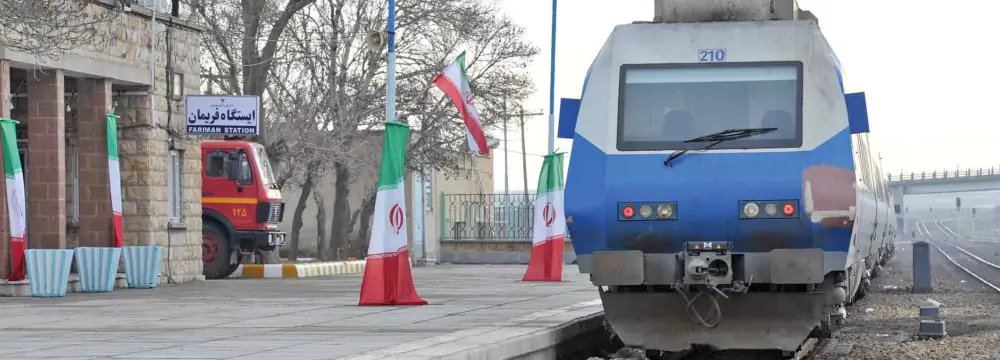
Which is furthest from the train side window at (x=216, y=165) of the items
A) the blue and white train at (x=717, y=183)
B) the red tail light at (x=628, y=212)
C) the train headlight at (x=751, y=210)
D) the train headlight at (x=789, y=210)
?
the train headlight at (x=789, y=210)

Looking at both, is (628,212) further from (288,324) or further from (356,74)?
(356,74)

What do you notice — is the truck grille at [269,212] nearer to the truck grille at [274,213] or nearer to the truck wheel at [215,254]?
the truck grille at [274,213]

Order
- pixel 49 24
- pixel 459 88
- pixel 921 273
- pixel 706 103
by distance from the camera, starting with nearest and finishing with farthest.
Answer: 1. pixel 706 103
2. pixel 49 24
3. pixel 459 88
4. pixel 921 273

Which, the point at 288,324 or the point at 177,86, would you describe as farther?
the point at 177,86

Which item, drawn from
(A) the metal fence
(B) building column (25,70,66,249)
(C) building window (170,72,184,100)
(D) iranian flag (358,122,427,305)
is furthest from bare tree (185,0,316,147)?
(D) iranian flag (358,122,427,305)

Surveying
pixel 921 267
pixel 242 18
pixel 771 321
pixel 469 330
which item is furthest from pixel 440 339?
pixel 242 18

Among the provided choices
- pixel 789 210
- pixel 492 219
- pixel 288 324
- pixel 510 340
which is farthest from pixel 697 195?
pixel 492 219

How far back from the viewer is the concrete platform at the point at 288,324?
461 inches

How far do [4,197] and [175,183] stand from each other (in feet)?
17.1

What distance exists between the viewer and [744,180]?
42.0 ft

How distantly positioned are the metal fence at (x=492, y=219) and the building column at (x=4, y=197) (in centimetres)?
2240

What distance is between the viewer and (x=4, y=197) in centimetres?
2112

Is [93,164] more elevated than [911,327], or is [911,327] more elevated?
[93,164]

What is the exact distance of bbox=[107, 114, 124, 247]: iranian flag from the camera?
23.0 meters
